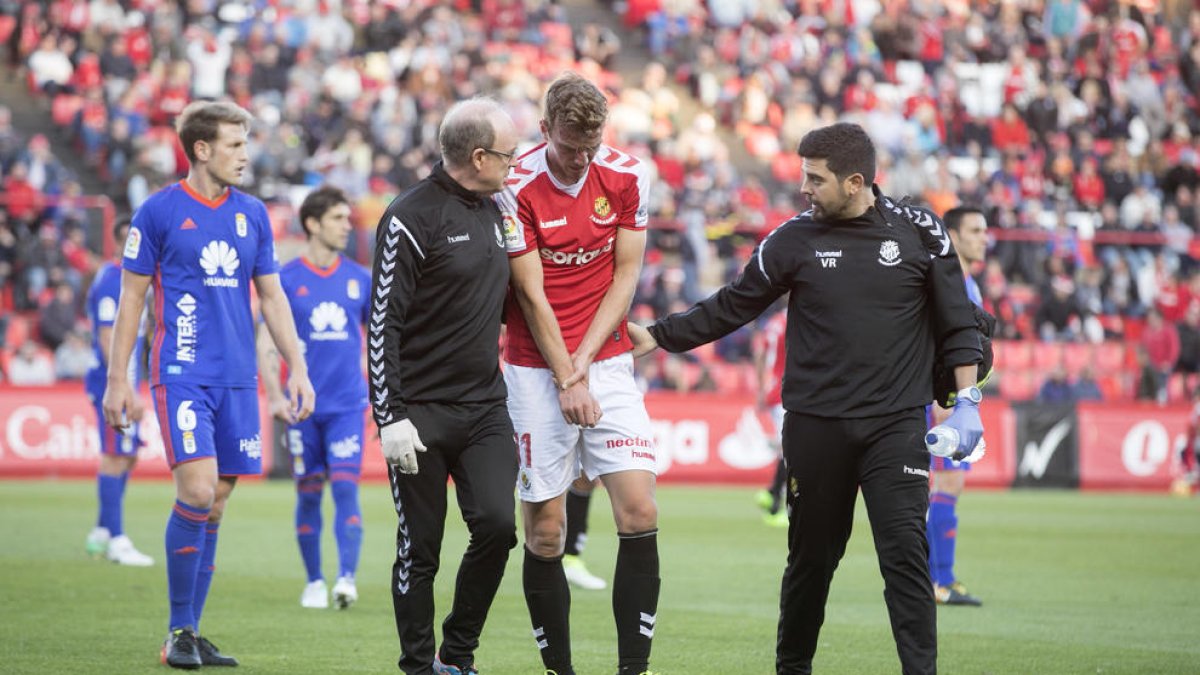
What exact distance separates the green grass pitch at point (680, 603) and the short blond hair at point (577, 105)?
2772 millimetres

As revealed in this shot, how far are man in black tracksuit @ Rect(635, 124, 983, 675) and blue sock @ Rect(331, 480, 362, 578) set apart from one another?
440cm

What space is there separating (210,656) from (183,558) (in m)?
0.50

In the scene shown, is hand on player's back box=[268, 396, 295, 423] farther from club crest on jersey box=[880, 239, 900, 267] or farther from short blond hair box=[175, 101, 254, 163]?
club crest on jersey box=[880, 239, 900, 267]

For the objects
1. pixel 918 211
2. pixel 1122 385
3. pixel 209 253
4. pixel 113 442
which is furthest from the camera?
pixel 1122 385

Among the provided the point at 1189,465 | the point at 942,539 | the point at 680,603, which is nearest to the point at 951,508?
the point at 942,539

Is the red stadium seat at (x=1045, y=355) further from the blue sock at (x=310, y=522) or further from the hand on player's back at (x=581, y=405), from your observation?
the hand on player's back at (x=581, y=405)

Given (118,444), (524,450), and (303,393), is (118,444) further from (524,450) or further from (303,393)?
(524,450)

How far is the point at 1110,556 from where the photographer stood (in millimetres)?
15039

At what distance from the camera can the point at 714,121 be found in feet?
103

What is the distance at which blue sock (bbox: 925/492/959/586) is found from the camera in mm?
11398

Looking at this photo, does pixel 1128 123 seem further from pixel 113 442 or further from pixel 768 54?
pixel 113 442

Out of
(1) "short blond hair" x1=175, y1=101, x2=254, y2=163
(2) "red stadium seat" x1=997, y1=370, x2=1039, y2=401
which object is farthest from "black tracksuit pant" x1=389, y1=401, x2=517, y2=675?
(2) "red stadium seat" x1=997, y1=370, x2=1039, y2=401

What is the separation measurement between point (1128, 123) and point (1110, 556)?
67.9 feet

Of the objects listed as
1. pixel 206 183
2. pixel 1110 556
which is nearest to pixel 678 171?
pixel 1110 556
